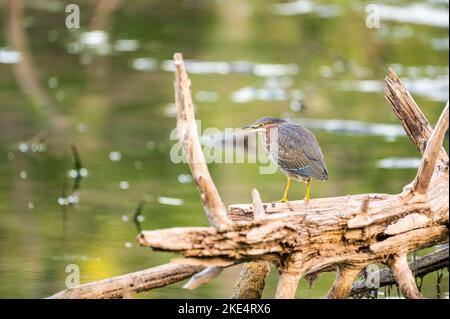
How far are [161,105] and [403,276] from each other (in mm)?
8205

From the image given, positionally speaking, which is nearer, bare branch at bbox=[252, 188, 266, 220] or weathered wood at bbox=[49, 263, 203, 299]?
bare branch at bbox=[252, 188, 266, 220]

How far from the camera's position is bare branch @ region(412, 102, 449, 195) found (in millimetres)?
6160

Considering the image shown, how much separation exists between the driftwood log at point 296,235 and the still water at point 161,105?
1614mm

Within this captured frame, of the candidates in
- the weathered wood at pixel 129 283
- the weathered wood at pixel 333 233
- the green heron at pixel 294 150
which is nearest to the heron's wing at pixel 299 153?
the green heron at pixel 294 150

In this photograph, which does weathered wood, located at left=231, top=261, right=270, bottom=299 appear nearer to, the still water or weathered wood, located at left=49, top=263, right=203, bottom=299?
weathered wood, located at left=49, top=263, right=203, bottom=299

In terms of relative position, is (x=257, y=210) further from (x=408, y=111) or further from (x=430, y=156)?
(x=408, y=111)

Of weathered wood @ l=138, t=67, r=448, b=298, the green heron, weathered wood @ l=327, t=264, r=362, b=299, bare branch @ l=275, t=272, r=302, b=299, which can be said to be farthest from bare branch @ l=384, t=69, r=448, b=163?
bare branch @ l=275, t=272, r=302, b=299

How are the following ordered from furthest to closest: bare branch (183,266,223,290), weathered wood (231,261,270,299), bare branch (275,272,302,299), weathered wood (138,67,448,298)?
weathered wood (231,261,270,299) < bare branch (275,272,302,299) < bare branch (183,266,223,290) < weathered wood (138,67,448,298)

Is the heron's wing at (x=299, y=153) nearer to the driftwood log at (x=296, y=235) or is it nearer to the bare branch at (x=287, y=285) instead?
the driftwood log at (x=296, y=235)

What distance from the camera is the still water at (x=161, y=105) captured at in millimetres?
9477

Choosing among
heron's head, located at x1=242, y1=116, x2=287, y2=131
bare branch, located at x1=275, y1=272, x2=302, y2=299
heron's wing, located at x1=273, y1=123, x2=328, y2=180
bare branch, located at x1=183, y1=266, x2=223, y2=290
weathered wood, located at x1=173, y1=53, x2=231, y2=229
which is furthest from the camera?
heron's head, located at x1=242, y1=116, x2=287, y2=131

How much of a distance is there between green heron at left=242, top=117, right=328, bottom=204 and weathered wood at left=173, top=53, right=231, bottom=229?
55.9 inches
